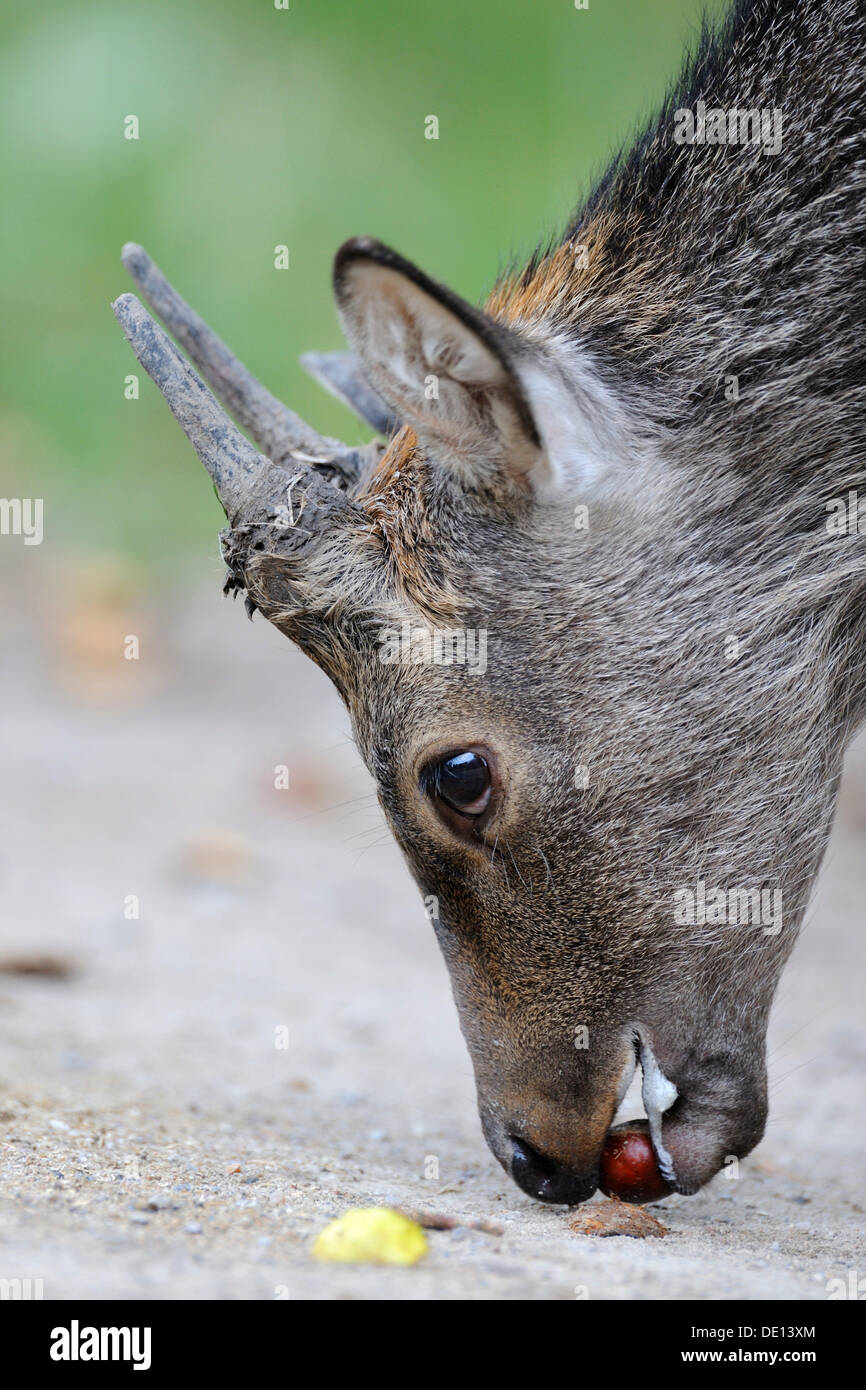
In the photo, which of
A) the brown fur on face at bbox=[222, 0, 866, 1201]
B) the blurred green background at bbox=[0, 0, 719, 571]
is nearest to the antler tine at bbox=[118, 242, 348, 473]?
the brown fur on face at bbox=[222, 0, 866, 1201]

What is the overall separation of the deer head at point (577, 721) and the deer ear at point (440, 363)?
1 cm

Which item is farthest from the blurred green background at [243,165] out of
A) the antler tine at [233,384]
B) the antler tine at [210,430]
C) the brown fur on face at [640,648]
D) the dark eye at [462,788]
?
the dark eye at [462,788]

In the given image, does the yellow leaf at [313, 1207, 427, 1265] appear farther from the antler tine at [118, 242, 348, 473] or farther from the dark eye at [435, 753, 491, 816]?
the antler tine at [118, 242, 348, 473]

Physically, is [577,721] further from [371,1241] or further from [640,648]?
[371,1241]

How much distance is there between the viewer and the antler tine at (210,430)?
4.07 m

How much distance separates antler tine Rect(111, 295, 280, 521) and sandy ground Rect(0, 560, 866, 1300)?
1091mm

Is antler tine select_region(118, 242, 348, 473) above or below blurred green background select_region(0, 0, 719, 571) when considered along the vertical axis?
below

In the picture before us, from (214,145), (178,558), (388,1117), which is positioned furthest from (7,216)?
(388,1117)

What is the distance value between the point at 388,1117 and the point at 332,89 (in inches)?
485

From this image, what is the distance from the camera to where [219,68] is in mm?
15055

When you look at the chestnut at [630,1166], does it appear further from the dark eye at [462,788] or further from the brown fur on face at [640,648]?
the dark eye at [462,788]

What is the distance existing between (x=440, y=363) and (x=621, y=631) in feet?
2.70

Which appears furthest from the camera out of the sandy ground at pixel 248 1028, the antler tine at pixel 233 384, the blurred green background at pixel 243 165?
the blurred green background at pixel 243 165

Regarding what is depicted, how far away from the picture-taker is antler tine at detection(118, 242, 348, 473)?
463 cm
